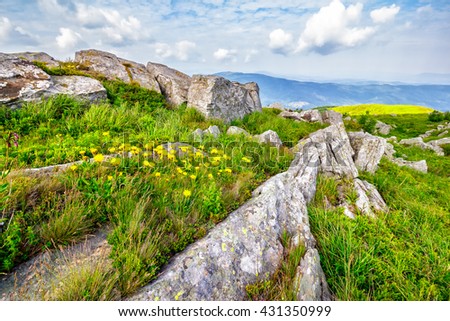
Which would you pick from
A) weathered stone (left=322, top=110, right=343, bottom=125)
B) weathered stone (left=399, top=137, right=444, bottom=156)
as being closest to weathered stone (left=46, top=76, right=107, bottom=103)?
weathered stone (left=322, top=110, right=343, bottom=125)

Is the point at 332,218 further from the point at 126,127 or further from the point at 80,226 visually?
the point at 126,127

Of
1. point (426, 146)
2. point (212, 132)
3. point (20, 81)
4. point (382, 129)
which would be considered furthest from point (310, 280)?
point (382, 129)

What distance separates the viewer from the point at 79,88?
1038 cm

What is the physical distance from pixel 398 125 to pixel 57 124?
49636mm

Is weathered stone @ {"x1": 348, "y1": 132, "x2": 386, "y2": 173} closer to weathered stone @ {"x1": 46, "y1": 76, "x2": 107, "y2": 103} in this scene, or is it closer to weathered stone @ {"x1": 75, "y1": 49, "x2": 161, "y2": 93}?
weathered stone @ {"x1": 75, "y1": 49, "x2": 161, "y2": 93}

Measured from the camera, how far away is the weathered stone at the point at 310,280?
3359 mm

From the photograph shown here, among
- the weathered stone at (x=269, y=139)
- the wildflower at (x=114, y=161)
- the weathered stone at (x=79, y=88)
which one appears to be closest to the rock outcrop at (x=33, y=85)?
the weathered stone at (x=79, y=88)

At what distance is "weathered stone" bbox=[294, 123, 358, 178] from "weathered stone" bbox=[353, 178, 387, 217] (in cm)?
53

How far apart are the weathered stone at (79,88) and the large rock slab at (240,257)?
9152 millimetres

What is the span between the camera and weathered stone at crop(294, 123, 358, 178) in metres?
7.62

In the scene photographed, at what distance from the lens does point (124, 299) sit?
2.83m

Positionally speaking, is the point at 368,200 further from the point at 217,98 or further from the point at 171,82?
the point at 171,82

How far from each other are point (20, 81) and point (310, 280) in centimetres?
1170

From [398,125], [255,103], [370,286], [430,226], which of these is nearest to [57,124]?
[370,286]
